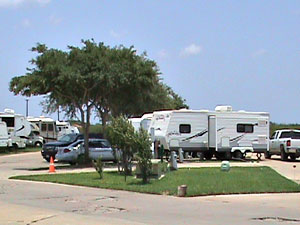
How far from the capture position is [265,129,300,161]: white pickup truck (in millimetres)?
34228

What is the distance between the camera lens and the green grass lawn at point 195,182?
17016 mm

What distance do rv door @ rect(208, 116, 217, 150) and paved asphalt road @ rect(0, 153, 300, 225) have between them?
17661 mm

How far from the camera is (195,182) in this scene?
1889 cm

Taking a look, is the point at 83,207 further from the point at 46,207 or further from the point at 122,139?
the point at 122,139

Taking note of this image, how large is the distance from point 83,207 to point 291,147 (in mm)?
23034

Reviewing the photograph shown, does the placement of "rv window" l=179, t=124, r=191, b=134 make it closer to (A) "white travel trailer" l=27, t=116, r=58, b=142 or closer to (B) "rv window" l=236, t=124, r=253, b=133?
(B) "rv window" l=236, t=124, r=253, b=133

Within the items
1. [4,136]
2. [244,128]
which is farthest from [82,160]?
[4,136]

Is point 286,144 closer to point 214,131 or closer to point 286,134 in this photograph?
point 286,134

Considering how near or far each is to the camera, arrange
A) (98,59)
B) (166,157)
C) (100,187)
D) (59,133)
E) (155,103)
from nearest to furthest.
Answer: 1. (100,187)
2. (98,59)
3. (166,157)
4. (155,103)
5. (59,133)

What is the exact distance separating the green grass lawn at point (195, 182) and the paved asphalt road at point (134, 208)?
697 millimetres

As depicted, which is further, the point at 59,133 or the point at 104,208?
the point at 59,133

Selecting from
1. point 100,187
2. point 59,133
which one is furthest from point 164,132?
point 59,133

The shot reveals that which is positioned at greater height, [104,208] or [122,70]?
[122,70]

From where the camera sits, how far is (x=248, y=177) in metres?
21.1
